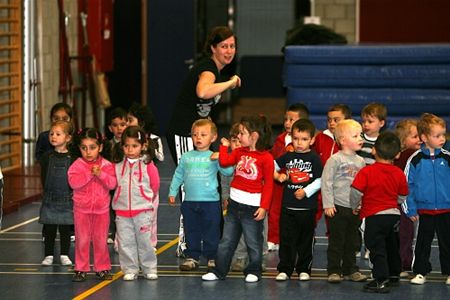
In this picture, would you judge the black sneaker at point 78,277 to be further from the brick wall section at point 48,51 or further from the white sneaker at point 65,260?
the brick wall section at point 48,51

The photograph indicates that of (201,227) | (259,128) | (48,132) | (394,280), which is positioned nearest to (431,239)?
(394,280)

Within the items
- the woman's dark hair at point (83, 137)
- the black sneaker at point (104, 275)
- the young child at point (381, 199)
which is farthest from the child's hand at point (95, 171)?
the young child at point (381, 199)

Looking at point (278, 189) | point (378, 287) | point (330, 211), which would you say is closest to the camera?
point (378, 287)

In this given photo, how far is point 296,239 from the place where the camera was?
975 cm

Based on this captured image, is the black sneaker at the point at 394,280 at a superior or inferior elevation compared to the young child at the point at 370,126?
inferior

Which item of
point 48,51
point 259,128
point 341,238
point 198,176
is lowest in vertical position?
point 341,238

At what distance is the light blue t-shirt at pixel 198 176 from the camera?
394 inches

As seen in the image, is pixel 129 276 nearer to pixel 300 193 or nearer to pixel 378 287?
pixel 300 193

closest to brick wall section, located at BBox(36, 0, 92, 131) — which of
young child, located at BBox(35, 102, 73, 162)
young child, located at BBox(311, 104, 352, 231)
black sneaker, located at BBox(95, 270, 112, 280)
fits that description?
young child, located at BBox(35, 102, 73, 162)

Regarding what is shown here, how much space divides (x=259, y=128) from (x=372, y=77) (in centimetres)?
729

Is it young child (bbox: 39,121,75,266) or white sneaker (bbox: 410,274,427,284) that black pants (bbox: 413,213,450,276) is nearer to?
Result: white sneaker (bbox: 410,274,427,284)

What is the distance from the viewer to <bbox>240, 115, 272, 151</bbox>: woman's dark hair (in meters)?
9.71

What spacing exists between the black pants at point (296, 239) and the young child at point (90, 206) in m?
1.45

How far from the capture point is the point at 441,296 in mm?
9258
